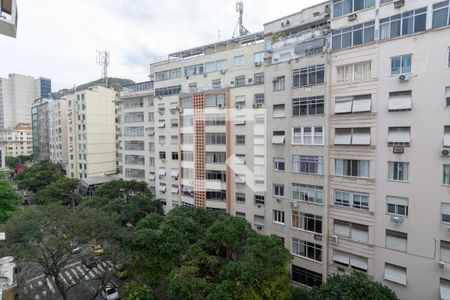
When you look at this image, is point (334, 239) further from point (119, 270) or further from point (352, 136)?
point (119, 270)

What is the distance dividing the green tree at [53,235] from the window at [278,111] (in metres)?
15.2

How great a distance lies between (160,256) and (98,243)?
487 centimetres

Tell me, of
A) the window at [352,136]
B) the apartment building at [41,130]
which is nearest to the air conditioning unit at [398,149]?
the window at [352,136]

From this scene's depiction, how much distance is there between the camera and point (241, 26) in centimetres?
3250

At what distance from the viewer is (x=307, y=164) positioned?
2098 centimetres

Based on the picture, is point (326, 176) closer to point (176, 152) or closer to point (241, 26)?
point (176, 152)

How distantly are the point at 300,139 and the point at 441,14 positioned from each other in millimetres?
11135

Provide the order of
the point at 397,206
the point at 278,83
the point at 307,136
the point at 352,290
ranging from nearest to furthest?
1. the point at 352,290
2. the point at 397,206
3. the point at 307,136
4. the point at 278,83

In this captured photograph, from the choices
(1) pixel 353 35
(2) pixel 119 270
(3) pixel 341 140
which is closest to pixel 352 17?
(1) pixel 353 35

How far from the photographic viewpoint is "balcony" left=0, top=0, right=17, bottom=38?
17.2 feet

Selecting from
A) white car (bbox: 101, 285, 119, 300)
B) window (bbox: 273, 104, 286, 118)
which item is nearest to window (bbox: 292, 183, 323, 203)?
window (bbox: 273, 104, 286, 118)

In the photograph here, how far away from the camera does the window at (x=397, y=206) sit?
17.0 meters

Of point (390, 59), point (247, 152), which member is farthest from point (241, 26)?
point (390, 59)

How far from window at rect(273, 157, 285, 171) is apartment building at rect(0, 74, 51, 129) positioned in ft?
400
